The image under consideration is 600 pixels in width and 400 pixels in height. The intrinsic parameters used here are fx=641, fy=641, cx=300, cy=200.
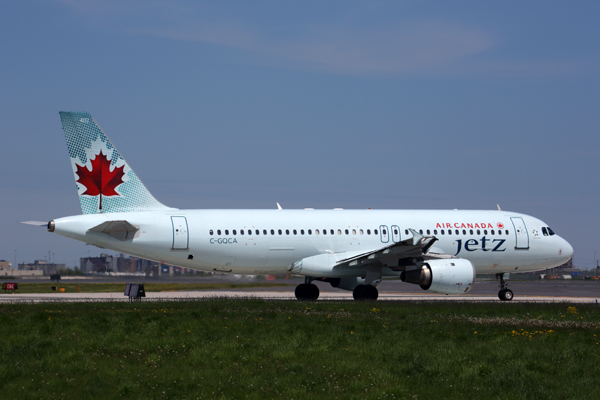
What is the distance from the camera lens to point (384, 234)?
33312 mm

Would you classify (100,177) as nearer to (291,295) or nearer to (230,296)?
(230,296)

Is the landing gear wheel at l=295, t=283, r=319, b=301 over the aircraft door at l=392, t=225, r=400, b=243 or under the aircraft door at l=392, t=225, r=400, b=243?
under

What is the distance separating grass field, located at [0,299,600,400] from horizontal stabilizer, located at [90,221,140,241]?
20.4 feet

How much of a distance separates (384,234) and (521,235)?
333 inches

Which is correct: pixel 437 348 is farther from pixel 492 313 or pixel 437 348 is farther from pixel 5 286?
pixel 5 286

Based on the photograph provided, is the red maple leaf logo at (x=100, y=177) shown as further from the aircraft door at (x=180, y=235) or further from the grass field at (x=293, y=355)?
the grass field at (x=293, y=355)

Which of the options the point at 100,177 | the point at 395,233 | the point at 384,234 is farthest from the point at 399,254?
the point at 100,177

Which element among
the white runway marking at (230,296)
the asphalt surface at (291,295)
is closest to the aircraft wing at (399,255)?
the white runway marking at (230,296)

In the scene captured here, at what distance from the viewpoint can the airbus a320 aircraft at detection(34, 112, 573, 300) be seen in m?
29.6

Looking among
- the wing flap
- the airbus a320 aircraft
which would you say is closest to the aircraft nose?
the airbus a320 aircraft

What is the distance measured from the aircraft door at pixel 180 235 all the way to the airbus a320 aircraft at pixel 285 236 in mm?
46

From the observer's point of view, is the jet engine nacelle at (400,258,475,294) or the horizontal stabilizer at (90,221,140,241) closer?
the horizontal stabilizer at (90,221,140,241)

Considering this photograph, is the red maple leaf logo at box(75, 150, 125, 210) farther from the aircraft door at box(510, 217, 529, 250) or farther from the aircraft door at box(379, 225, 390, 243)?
the aircraft door at box(510, 217, 529, 250)

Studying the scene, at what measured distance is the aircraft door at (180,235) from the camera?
1172 inches
